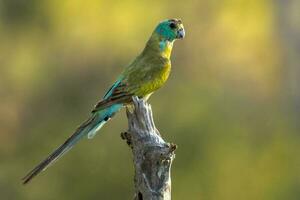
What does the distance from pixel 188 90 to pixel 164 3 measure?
8019mm

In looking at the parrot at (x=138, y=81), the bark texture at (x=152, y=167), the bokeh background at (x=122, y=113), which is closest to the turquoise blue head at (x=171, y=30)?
the parrot at (x=138, y=81)

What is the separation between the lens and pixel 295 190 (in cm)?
2150

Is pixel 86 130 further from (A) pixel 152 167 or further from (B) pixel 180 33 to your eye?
(A) pixel 152 167

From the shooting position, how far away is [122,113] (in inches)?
672

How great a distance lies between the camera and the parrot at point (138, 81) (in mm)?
9641

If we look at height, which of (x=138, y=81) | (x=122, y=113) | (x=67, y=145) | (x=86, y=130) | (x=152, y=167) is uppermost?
(x=122, y=113)

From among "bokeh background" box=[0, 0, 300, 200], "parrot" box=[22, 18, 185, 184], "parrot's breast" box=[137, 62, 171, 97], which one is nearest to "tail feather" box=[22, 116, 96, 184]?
"parrot" box=[22, 18, 185, 184]

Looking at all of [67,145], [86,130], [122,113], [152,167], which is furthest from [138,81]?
[122,113]

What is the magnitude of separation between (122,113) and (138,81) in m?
7.20

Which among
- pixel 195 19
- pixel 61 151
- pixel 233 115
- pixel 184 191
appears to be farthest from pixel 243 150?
pixel 61 151

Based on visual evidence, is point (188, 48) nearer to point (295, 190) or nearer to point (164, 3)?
point (164, 3)

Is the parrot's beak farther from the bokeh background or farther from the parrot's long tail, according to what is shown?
the bokeh background

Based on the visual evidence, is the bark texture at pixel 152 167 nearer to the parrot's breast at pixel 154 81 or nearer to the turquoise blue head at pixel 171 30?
the parrot's breast at pixel 154 81

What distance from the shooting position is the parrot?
9.64 meters
